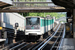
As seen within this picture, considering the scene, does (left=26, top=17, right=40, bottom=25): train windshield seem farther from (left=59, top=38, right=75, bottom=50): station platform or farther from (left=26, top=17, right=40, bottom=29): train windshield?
(left=59, top=38, right=75, bottom=50): station platform

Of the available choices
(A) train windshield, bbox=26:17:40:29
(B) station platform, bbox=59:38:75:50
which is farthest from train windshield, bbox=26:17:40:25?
(B) station platform, bbox=59:38:75:50

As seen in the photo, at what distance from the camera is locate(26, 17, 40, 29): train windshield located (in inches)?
773

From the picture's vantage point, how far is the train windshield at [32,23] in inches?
773

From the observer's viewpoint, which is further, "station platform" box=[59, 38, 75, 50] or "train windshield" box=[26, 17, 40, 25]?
"train windshield" box=[26, 17, 40, 25]

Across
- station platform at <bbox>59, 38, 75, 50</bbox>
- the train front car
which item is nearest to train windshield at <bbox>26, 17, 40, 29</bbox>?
the train front car

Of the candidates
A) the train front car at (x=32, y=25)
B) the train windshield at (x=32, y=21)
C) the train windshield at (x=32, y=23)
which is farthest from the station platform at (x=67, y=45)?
the train windshield at (x=32, y=21)

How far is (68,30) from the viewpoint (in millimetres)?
26297

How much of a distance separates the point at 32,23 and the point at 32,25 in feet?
0.76

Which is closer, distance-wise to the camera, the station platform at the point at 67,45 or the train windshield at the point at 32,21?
the station platform at the point at 67,45

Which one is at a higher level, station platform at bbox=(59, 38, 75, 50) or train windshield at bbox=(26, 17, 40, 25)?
train windshield at bbox=(26, 17, 40, 25)

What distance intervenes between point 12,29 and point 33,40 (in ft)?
15.3

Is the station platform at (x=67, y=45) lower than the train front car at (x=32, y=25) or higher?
lower

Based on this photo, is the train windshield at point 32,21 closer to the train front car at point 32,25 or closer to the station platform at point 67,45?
the train front car at point 32,25

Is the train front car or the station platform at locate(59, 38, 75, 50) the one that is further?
the train front car
